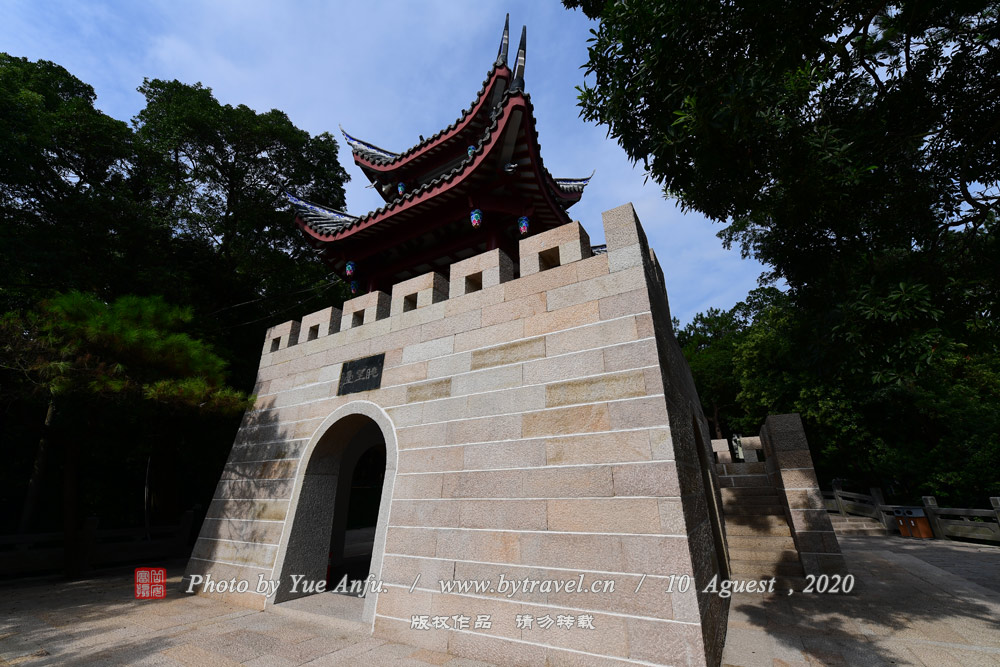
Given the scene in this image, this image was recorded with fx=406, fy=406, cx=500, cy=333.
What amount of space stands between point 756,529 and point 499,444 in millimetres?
5725

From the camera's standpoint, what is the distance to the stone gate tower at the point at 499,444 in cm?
347

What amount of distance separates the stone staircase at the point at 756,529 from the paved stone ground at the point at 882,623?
0.64 meters

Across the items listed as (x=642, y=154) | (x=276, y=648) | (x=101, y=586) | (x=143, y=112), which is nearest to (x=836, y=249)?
(x=642, y=154)

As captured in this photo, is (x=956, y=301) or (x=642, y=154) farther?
(x=642, y=154)

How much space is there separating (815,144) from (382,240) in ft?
22.1

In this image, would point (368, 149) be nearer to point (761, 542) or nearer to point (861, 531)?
point (761, 542)

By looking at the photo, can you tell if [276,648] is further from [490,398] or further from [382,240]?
[382,240]

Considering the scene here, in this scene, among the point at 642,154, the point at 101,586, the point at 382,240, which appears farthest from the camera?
the point at 382,240

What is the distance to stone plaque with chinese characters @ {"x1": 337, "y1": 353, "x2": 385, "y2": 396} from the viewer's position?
19.1 feet

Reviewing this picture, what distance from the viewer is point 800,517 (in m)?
6.20

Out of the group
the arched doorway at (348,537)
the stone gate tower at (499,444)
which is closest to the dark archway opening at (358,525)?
the arched doorway at (348,537)

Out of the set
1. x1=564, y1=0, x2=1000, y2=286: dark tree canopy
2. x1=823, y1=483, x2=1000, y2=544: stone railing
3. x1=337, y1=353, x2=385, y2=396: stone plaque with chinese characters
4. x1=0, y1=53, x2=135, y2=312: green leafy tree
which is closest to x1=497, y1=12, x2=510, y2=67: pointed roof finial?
x1=564, y1=0, x2=1000, y2=286: dark tree canopy

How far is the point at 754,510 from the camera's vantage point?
7.52 meters

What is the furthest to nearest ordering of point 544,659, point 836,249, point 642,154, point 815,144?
1. point 836,249
2. point 642,154
3. point 815,144
4. point 544,659
